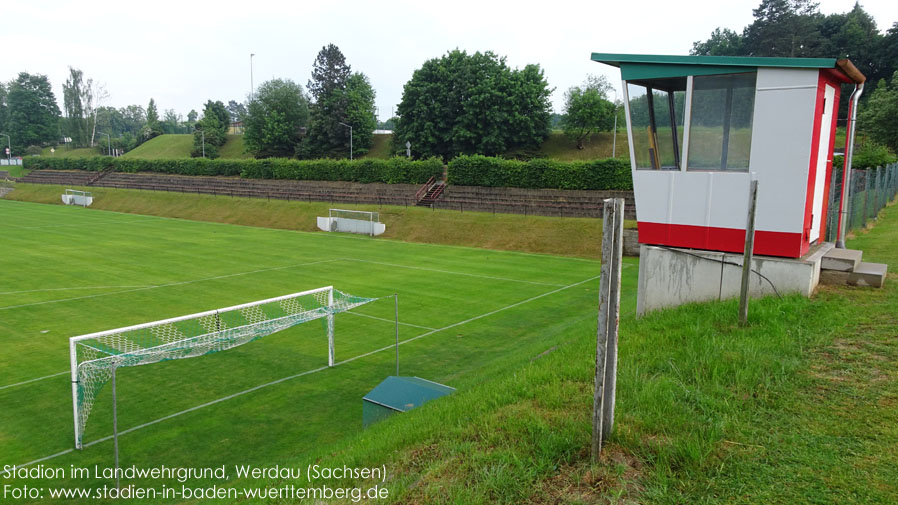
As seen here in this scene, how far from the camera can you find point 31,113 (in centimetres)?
12362

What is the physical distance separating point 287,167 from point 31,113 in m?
96.9

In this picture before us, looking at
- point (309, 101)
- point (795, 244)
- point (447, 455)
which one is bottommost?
point (447, 455)

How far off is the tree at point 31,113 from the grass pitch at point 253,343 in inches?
4332

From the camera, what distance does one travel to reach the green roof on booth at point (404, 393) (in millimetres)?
9195

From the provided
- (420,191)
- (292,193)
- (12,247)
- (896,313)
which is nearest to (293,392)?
(896,313)

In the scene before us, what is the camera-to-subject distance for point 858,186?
2173 centimetres

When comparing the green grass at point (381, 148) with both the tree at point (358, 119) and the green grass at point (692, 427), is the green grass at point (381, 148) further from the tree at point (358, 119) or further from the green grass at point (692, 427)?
the green grass at point (692, 427)

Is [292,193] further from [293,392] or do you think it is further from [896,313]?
[896,313]

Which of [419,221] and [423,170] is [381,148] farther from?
[419,221]

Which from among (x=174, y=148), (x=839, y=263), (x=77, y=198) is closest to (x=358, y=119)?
(x=77, y=198)

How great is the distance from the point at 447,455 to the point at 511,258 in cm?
2592

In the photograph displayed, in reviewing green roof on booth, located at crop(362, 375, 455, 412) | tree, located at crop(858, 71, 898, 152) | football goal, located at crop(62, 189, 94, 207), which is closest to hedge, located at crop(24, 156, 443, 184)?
football goal, located at crop(62, 189, 94, 207)

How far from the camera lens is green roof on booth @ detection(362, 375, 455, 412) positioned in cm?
920

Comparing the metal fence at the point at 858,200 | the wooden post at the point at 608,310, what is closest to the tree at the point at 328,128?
the metal fence at the point at 858,200
